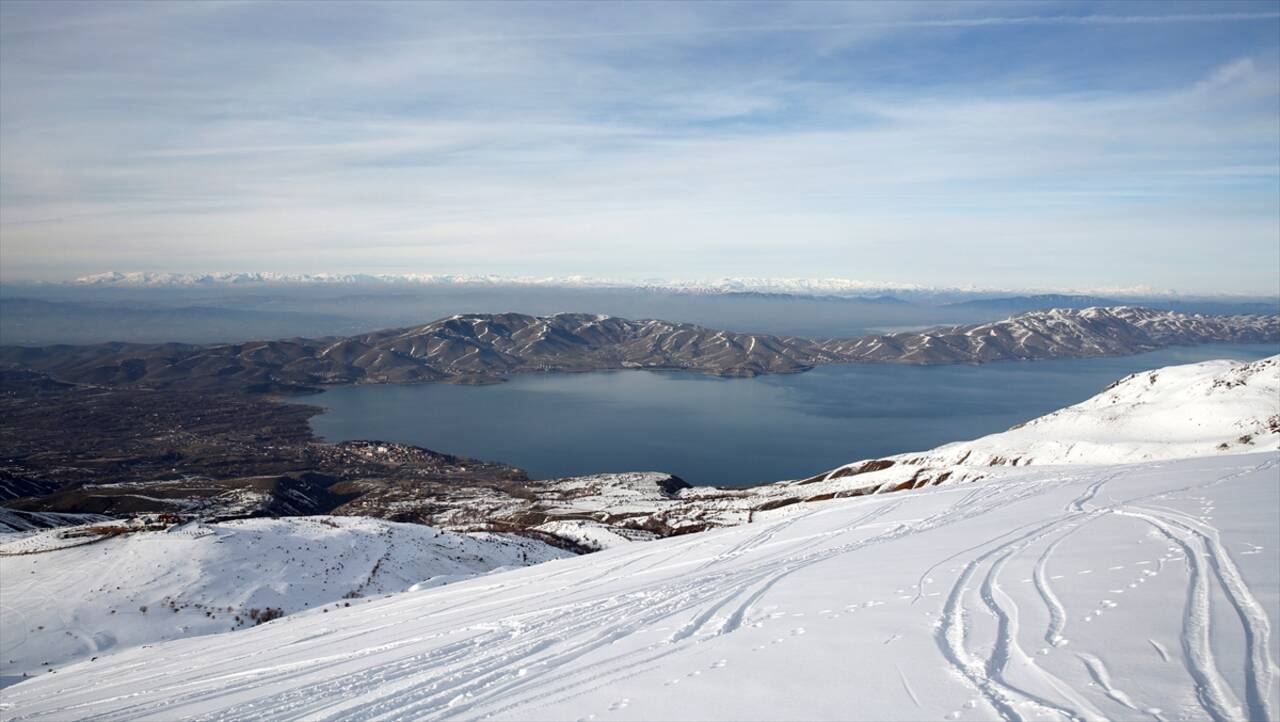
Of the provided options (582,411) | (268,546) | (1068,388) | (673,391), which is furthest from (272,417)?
(1068,388)

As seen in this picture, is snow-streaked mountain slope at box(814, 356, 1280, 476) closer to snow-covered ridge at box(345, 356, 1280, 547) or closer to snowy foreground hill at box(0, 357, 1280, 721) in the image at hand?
snow-covered ridge at box(345, 356, 1280, 547)

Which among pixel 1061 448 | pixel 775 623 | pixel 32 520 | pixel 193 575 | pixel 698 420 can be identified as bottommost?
pixel 698 420

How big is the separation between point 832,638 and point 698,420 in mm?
134480

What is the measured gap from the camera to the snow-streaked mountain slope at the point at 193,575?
760 inches

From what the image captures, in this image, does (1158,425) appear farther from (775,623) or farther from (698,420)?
(698,420)

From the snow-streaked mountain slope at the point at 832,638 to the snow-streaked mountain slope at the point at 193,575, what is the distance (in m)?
4.77

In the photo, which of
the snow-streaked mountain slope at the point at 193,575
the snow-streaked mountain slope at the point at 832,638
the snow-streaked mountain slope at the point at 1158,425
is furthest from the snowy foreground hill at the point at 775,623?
the snow-streaked mountain slope at the point at 1158,425

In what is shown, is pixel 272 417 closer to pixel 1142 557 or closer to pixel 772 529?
pixel 772 529

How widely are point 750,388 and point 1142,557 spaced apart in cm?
18181

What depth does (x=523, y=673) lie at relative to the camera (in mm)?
7793

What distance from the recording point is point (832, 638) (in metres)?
7.26

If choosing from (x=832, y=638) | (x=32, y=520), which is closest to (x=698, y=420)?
(x=32, y=520)

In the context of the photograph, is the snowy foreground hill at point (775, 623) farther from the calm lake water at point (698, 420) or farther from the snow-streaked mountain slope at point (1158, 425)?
the calm lake water at point (698, 420)

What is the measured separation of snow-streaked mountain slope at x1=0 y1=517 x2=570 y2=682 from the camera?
63.4ft
